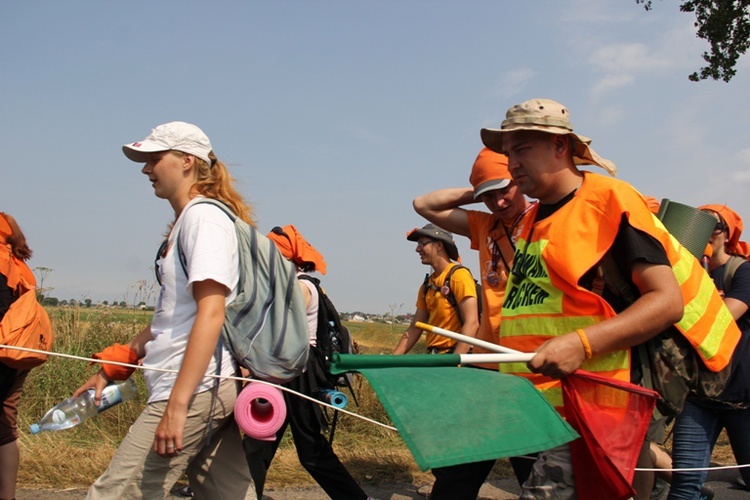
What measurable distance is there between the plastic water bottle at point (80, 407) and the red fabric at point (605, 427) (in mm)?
1982

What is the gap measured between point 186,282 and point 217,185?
0.53m

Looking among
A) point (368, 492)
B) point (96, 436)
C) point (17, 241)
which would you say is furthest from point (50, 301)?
point (368, 492)

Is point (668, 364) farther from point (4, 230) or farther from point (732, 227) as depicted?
point (4, 230)

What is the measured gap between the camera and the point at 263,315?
292cm

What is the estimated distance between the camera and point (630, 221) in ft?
7.71

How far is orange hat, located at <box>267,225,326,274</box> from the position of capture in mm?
5238

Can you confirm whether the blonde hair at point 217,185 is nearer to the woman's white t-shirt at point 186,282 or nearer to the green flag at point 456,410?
the woman's white t-shirt at point 186,282

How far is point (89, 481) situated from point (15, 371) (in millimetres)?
1147

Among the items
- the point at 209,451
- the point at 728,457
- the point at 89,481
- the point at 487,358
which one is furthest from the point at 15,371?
the point at 728,457

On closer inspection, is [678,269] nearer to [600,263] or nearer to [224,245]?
[600,263]

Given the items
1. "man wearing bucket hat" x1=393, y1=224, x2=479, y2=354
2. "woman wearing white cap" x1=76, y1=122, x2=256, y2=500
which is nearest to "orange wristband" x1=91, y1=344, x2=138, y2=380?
"woman wearing white cap" x1=76, y1=122, x2=256, y2=500

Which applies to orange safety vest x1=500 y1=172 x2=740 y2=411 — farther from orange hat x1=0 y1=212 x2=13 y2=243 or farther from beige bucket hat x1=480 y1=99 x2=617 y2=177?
orange hat x1=0 y1=212 x2=13 y2=243

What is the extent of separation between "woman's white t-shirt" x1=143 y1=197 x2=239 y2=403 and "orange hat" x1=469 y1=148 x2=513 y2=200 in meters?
1.48

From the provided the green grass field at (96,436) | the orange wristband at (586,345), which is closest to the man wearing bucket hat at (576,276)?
the orange wristband at (586,345)
